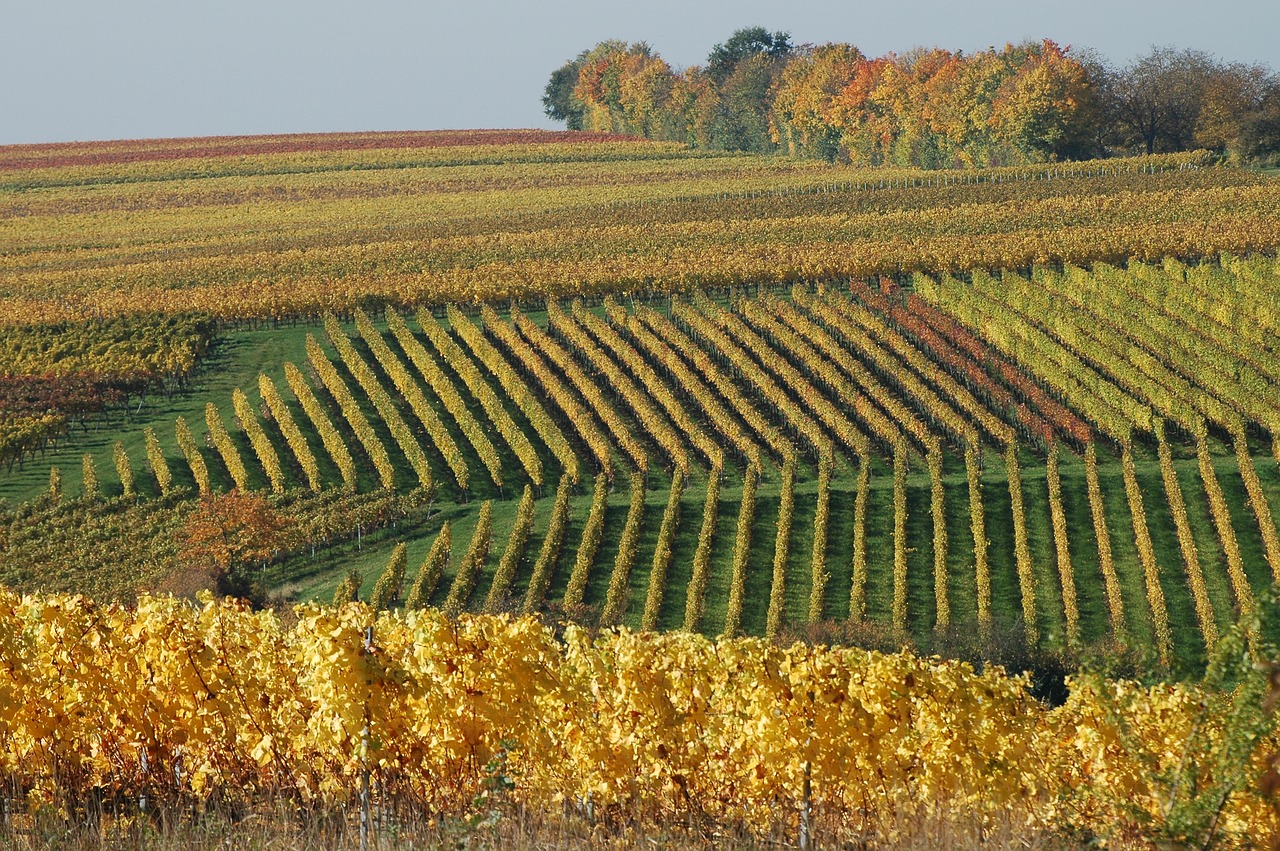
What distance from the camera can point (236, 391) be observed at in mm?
65000

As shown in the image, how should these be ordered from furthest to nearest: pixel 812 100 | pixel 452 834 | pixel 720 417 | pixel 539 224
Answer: pixel 812 100, pixel 539 224, pixel 720 417, pixel 452 834

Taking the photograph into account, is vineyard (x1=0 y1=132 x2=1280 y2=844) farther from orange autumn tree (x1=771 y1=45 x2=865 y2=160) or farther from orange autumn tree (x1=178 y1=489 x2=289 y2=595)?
orange autumn tree (x1=771 y1=45 x2=865 y2=160)

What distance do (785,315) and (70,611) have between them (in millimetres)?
54696

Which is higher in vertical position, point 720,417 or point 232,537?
point 720,417

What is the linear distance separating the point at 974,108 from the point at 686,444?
8070 cm

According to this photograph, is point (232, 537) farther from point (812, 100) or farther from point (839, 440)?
point (812, 100)

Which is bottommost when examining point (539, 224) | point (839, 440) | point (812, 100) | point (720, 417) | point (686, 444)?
point (539, 224)

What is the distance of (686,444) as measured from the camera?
58.1m

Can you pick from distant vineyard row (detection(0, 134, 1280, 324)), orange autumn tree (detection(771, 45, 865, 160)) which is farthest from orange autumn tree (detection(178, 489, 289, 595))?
orange autumn tree (detection(771, 45, 865, 160))

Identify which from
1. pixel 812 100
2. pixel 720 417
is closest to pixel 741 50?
pixel 812 100

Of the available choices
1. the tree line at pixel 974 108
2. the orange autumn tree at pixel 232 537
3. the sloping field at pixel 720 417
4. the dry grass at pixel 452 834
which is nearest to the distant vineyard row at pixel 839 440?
the sloping field at pixel 720 417

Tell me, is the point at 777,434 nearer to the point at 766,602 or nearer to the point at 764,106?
the point at 766,602

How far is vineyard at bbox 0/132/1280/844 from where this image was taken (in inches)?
1730

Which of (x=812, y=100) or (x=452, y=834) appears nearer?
(x=452, y=834)
